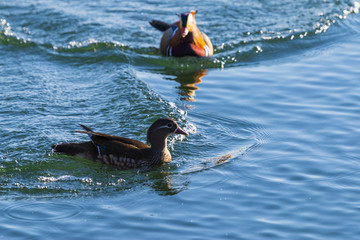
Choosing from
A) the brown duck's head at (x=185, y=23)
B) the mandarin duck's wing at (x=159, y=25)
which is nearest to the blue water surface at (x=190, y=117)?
the mandarin duck's wing at (x=159, y=25)

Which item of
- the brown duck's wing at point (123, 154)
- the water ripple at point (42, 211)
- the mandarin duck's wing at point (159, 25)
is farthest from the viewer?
the mandarin duck's wing at point (159, 25)

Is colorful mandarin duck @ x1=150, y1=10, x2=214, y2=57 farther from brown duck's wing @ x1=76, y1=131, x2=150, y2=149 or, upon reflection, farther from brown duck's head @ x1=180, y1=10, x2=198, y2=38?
brown duck's wing @ x1=76, y1=131, x2=150, y2=149

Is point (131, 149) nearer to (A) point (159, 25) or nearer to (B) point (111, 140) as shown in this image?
(B) point (111, 140)

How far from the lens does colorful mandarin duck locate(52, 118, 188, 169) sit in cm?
1020

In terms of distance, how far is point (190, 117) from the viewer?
40.0 feet

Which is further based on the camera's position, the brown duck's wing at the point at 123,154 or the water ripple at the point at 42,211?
the brown duck's wing at the point at 123,154

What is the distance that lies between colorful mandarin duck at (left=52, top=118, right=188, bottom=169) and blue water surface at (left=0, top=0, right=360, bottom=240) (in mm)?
191

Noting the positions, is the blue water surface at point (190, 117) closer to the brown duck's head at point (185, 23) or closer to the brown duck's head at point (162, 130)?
the brown duck's head at point (162, 130)

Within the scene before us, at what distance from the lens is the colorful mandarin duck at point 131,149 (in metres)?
10.2

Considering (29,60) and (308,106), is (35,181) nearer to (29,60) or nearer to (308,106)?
(308,106)

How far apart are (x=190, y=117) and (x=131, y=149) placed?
224 centimetres

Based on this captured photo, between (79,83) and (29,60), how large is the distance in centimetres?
207

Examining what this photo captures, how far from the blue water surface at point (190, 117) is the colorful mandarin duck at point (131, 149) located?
0.63 ft

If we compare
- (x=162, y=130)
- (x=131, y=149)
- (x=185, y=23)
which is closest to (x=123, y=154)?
(x=131, y=149)
